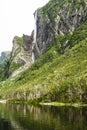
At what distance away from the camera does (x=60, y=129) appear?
16088 cm

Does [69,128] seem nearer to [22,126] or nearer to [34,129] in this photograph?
[34,129]

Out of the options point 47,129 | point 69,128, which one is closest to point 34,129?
point 47,129

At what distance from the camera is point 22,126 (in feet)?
589

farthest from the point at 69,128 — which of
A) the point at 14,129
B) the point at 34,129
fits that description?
the point at 14,129

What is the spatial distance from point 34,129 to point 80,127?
22.5 m

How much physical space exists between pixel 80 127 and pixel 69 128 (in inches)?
259

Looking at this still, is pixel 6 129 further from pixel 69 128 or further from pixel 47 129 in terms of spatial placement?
pixel 69 128

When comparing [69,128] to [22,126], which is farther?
[22,126]

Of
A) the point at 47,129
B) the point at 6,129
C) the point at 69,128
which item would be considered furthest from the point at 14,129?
the point at 69,128

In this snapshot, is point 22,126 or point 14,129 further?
point 22,126

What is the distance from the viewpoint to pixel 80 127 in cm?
16738

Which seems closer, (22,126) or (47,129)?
(47,129)

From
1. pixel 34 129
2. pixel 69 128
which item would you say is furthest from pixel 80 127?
pixel 34 129

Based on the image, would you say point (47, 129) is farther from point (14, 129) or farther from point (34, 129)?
point (14, 129)
